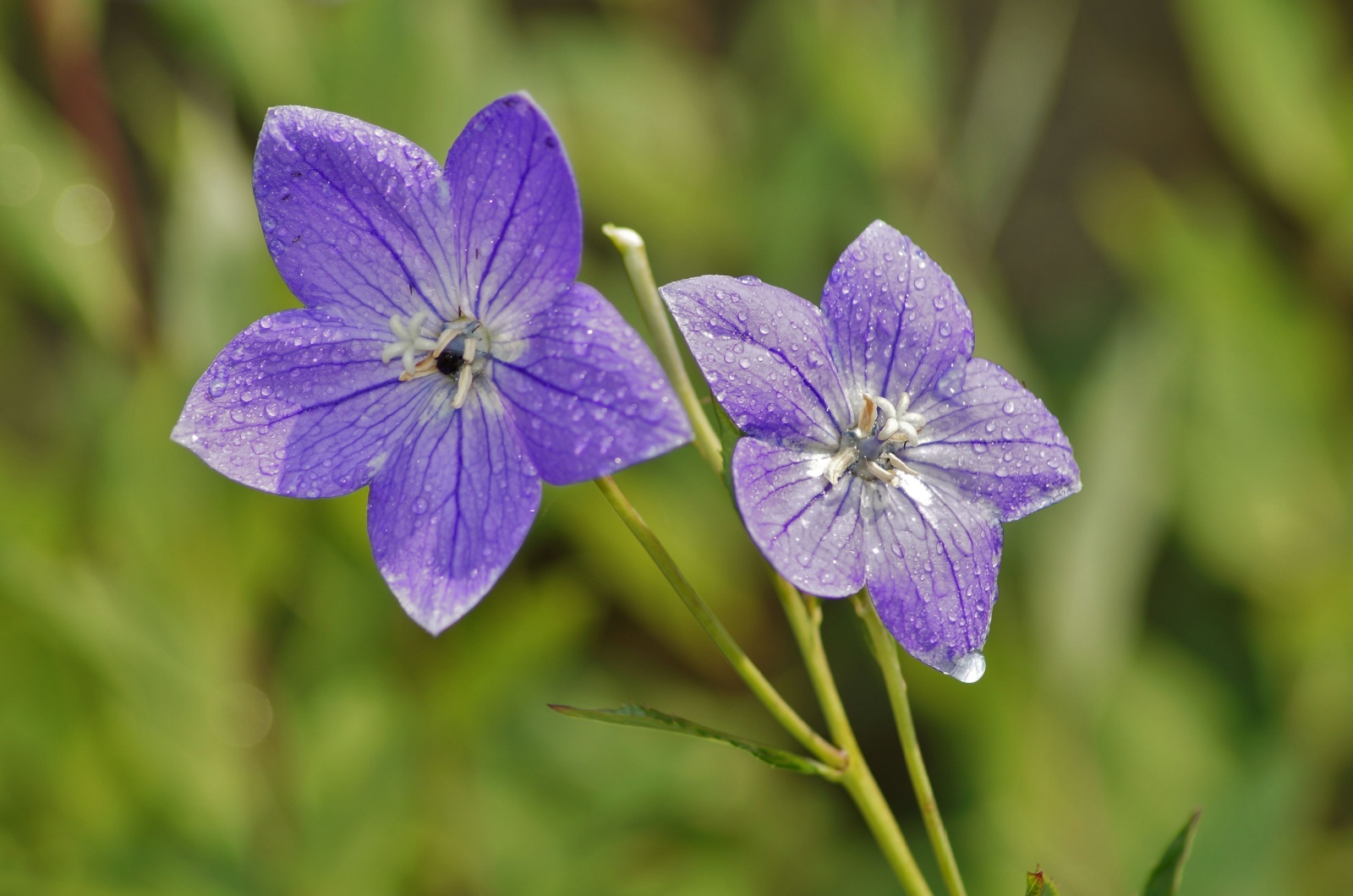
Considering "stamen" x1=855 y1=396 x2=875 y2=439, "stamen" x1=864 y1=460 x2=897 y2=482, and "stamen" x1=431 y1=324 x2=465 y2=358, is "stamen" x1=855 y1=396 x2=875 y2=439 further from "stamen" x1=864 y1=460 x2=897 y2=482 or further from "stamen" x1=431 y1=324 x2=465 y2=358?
"stamen" x1=431 y1=324 x2=465 y2=358

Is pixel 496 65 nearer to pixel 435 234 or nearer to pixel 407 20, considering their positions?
pixel 407 20

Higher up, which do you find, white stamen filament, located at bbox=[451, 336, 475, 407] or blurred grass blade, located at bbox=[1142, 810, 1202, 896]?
white stamen filament, located at bbox=[451, 336, 475, 407]

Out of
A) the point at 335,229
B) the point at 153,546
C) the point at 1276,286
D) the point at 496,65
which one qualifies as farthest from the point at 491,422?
the point at 1276,286

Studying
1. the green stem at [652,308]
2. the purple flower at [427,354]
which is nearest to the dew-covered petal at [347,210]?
the purple flower at [427,354]

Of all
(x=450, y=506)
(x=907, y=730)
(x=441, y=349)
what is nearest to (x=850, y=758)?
(x=907, y=730)

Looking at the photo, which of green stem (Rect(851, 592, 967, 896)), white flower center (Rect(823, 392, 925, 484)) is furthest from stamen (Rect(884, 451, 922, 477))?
green stem (Rect(851, 592, 967, 896))

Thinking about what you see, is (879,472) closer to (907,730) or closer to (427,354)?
(907,730)
